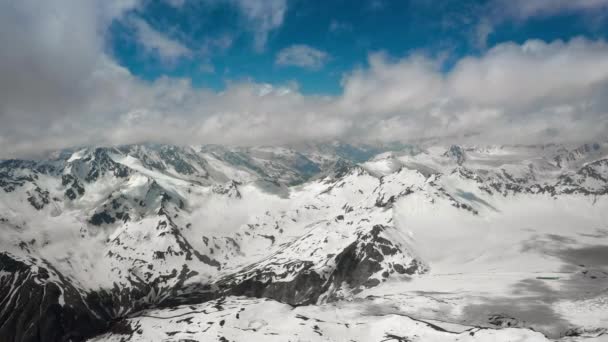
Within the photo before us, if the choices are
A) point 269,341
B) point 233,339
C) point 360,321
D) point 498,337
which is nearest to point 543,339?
point 498,337

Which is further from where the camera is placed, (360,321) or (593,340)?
(360,321)

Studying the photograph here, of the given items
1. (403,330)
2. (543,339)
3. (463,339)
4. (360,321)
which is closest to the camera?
(543,339)

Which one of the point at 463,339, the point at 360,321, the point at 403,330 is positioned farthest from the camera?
the point at 360,321

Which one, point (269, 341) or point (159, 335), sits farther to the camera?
point (159, 335)

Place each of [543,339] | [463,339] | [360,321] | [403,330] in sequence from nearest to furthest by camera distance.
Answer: [543,339]
[463,339]
[403,330]
[360,321]

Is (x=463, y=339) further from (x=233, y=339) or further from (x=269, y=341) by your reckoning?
(x=233, y=339)

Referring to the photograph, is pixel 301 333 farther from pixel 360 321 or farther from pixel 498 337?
pixel 498 337

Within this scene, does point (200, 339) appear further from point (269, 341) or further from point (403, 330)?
point (403, 330)

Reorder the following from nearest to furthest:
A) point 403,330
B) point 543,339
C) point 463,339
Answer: point 543,339, point 463,339, point 403,330

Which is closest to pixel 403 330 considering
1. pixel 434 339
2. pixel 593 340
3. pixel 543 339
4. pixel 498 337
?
pixel 434 339
